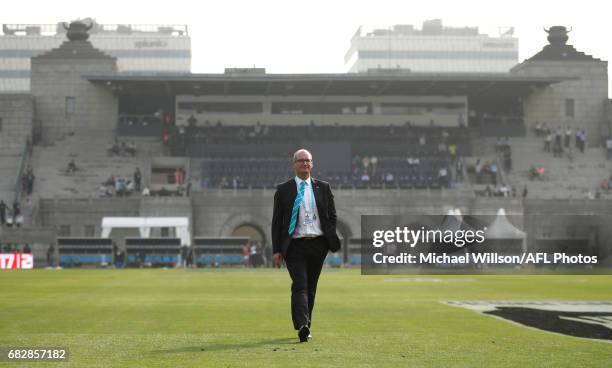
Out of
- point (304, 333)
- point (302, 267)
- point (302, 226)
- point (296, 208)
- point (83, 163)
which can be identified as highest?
point (83, 163)

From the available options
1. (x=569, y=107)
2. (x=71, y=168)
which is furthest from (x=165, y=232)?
(x=569, y=107)

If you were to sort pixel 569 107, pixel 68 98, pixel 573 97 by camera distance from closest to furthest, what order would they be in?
pixel 68 98
pixel 569 107
pixel 573 97

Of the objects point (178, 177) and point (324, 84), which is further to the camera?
point (324, 84)

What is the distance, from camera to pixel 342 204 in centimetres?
8581

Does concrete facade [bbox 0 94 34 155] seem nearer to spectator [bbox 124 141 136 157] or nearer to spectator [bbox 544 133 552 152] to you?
spectator [bbox 124 141 136 157]

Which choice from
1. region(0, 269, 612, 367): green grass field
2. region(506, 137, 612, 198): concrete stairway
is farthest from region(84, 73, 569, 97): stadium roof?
region(0, 269, 612, 367): green grass field

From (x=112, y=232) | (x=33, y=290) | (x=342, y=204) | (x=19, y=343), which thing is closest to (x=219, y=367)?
(x=19, y=343)

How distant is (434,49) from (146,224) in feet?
256

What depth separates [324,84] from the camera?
95.4 m

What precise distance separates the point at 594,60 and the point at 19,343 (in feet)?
315

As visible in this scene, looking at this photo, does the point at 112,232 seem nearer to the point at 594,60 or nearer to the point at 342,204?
the point at 342,204

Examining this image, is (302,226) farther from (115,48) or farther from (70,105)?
(115,48)

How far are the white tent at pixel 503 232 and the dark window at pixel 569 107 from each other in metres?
69.5

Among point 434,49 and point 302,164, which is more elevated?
point 434,49
